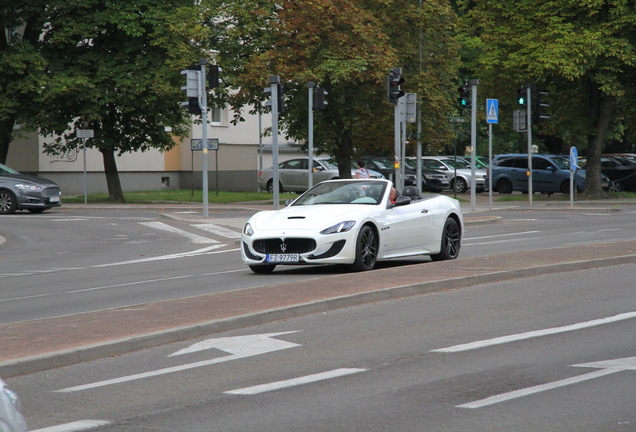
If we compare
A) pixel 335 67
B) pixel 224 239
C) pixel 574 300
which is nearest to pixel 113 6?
pixel 335 67

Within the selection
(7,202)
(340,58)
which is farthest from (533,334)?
(340,58)

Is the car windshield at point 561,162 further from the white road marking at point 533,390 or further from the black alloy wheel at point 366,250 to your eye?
the white road marking at point 533,390

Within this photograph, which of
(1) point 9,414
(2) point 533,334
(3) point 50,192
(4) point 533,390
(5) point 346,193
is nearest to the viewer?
(1) point 9,414

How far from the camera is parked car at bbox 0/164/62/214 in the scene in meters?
31.3

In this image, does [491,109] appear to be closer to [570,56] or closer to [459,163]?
[570,56]

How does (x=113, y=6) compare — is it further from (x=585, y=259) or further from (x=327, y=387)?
(x=327, y=387)

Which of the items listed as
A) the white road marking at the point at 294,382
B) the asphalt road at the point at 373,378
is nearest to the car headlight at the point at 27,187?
the asphalt road at the point at 373,378

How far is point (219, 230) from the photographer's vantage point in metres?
24.7

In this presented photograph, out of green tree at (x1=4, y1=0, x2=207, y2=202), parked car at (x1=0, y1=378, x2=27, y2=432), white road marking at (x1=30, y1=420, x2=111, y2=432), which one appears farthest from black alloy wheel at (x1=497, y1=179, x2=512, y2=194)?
parked car at (x1=0, y1=378, x2=27, y2=432)

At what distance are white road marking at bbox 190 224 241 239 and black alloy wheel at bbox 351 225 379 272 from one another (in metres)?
8.80

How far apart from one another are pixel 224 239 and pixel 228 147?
33.2m

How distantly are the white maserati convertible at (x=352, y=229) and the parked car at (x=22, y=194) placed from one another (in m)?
18.7

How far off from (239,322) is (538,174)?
36.5 m

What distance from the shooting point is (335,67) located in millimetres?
35500
